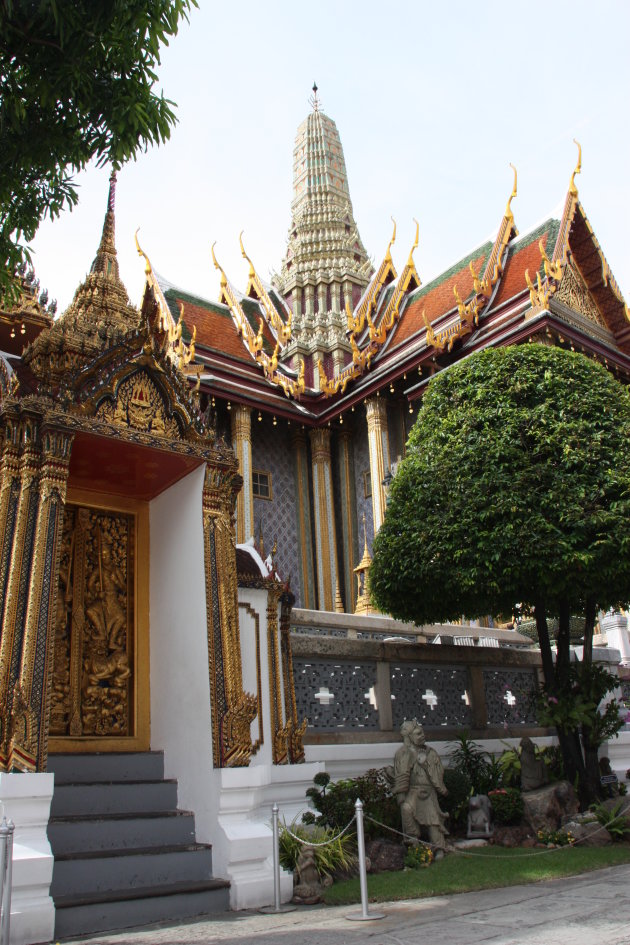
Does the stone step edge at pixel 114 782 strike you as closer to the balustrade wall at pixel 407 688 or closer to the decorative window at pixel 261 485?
the balustrade wall at pixel 407 688

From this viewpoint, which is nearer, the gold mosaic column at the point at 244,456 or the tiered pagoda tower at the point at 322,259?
the gold mosaic column at the point at 244,456

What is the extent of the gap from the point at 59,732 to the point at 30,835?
1.24 m

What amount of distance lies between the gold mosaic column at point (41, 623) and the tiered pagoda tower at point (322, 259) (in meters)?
13.9

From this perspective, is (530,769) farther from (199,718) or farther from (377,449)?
(377,449)

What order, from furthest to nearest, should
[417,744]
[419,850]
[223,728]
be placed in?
[417,744]
[419,850]
[223,728]

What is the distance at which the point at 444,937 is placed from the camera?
3.46m

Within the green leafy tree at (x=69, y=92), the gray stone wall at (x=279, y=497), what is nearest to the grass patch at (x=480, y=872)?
the green leafy tree at (x=69, y=92)

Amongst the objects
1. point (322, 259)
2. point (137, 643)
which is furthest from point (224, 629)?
point (322, 259)

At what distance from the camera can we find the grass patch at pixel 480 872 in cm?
454

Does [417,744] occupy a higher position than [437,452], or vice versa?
[437,452]

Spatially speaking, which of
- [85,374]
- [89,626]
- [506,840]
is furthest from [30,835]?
[506,840]

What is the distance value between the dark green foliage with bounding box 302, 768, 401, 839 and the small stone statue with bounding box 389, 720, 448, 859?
0.40 ft

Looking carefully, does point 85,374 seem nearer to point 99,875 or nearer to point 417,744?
point 99,875

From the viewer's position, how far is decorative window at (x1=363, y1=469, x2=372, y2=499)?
17172 millimetres
